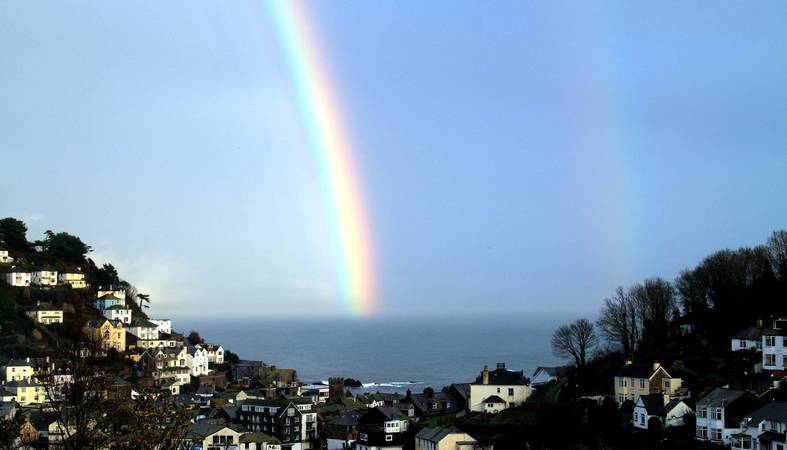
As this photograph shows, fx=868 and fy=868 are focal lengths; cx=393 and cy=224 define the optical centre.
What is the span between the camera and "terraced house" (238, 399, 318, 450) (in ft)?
156

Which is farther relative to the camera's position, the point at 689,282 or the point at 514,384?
the point at 689,282

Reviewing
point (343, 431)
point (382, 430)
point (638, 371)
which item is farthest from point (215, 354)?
point (638, 371)

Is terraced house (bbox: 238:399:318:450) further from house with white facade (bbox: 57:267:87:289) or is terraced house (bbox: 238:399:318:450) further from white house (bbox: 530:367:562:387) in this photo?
house with white facade (bbox: 57:267:87:289)

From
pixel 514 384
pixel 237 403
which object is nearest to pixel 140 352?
pixel 237 403

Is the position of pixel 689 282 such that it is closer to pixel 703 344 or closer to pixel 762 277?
pixel 762 277

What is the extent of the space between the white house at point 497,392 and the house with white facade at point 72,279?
50.5m

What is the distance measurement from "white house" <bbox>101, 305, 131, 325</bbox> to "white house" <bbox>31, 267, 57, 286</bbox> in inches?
325

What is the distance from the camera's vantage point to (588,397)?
1715 inches

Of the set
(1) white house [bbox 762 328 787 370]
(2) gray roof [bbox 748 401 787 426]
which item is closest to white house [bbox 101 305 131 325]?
(1) white house [bbox 762 328 787 370]

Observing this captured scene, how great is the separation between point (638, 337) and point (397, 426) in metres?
21.4

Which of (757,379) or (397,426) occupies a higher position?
(757,379)

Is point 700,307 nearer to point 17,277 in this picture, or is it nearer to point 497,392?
point 497,392

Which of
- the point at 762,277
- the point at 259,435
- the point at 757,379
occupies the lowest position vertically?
the point at 259,435

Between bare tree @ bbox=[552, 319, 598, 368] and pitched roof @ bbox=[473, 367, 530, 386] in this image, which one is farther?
bare tree @ bbox=[552, 319, 598, 368]
